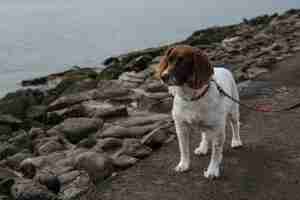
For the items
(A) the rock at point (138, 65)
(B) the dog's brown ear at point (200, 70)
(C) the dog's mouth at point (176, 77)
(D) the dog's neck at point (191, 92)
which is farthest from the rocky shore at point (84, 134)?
(A) the rock at point (138, 65)

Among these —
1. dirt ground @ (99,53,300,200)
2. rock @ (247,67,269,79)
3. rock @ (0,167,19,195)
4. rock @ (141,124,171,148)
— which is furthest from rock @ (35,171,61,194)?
rock @ (247,67,269,79)

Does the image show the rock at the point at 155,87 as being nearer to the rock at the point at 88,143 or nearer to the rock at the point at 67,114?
the rock at the point at 67,114

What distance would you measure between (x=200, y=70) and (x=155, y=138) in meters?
2.49

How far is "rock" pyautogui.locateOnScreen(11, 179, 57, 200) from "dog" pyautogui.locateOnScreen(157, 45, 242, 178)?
163cm

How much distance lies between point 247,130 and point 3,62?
23624 mm

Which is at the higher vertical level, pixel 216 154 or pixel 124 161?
pixel 216 154

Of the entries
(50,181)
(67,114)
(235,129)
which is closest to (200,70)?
(235,129)

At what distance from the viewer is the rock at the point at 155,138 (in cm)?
857

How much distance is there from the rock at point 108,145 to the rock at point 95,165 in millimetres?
684

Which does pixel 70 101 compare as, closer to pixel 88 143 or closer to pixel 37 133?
pixel 37 133

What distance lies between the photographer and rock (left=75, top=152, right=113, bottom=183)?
748 cm

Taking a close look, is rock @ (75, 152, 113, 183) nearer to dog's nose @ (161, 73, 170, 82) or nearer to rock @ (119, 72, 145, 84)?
dog's nose @ (161, 73, 170, 82)

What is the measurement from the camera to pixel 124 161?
7.85 meters

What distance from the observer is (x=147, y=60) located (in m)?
20.7
